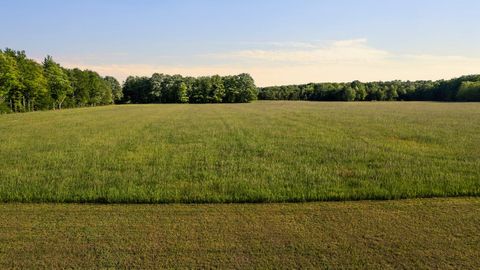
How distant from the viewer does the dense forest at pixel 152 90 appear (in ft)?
224

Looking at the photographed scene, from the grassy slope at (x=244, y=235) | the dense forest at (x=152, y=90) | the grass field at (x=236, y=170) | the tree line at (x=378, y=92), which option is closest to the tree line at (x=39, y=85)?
the dense forest at (x=152, y=90)

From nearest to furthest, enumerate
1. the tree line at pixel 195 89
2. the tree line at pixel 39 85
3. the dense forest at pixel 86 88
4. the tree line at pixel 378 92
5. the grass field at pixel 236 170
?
the grass field at pixel 236 170 → the tree line at pixel 39 85 → the dense forest at pixel 86 88 → the tree line at pixel 195 89 → the tree line at pixel 378 92

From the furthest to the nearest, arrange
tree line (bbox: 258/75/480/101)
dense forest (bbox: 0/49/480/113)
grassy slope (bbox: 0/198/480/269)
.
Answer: tree line (bbox: 258/75/480/101), dense forest (bbox: 0/49/480/113), grassy slope (bbox: 0/198/480/269)

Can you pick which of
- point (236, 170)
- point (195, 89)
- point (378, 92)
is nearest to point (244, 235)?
point (236, 170)

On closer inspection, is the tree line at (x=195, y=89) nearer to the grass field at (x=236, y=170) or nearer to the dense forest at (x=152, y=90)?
the dense forest at (x=152, y=90)

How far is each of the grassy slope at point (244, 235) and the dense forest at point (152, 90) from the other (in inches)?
2450

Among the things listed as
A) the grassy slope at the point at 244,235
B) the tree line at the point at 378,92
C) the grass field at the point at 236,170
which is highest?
the tree line at the point at 378,92

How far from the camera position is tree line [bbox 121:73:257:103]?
424 feet

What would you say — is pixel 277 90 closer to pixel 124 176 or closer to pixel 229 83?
pixel 229 83

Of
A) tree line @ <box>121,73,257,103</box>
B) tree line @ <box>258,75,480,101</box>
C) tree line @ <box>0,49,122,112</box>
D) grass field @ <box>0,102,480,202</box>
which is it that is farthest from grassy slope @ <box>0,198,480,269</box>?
tree line @ <box>258,75,480,101</box>

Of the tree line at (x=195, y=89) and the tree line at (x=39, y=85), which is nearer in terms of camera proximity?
the tree line at (x=39, y=85)

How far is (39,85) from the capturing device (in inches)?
2813

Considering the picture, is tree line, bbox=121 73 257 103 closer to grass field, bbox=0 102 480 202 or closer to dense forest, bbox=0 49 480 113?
dense forest, bbox=0 49 480 113

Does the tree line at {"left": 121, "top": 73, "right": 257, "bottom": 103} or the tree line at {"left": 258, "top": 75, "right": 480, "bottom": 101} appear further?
the tree line at {"left": 258, "top": 75, "right": 480, "bottom": 101}
